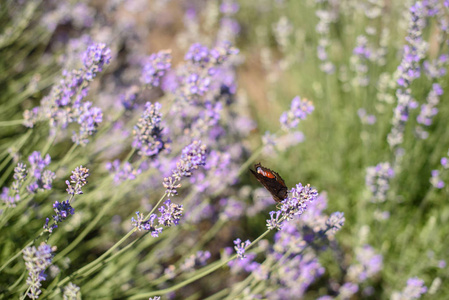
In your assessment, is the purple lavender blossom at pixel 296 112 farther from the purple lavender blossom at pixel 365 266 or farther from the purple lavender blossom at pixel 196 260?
the purple lavender blossom at pixel 365 266

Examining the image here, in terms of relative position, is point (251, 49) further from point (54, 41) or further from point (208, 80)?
point (208, 80)

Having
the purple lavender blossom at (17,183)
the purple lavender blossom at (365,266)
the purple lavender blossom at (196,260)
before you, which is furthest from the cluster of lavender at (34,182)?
the purple lavender blossom at (365,266)

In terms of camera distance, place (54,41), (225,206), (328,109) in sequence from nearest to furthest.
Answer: (225,206) → (328,109) → (54,41)

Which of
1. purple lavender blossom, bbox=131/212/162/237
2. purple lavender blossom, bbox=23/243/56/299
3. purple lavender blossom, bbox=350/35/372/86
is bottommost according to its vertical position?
purple lavender blossom, bbox=23/243/56/299

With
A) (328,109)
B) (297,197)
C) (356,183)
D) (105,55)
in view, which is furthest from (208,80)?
(356,183)

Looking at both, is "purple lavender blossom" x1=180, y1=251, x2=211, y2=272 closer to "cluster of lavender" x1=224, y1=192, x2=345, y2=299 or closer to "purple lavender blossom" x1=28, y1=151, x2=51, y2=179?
"cluster of lavender" x1=224, y1=192, x2=345, y2=299

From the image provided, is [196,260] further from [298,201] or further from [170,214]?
[298,201]

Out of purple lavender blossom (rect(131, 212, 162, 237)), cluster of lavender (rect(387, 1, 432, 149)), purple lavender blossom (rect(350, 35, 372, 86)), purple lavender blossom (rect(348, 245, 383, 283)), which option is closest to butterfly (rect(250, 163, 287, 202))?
purple lavender blossom (rect(131, 212, 162, 237))
